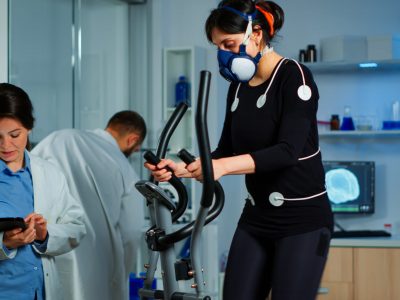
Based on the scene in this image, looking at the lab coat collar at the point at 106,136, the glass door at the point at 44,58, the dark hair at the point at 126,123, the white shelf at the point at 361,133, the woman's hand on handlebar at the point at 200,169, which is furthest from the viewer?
the white shelf at the point at 361,133

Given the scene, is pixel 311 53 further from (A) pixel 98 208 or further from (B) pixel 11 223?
(B) pixel 11 223

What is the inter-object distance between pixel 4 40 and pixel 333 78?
2.29 m

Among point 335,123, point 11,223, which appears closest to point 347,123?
point 335,123

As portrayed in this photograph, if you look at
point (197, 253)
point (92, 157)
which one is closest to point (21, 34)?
point (92, 157)

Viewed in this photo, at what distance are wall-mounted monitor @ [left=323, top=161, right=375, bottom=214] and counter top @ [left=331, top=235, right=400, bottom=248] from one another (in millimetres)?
362

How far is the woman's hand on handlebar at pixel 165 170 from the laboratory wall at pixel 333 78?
3.00 m

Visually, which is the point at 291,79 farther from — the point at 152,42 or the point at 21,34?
the point at 152,42

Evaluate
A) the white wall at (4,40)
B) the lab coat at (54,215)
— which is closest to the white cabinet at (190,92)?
the white wall at (4,40)

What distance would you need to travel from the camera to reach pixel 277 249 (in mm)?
2072

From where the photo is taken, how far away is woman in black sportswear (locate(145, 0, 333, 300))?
2.02 metres

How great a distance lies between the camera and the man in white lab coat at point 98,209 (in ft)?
11.8

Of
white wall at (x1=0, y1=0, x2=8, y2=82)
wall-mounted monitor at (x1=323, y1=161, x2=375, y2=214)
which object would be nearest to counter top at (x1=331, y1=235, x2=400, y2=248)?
wall-mounted monitor at (x1=323, y1=161, x2=375, y2=214)

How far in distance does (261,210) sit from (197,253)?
13.7 inches

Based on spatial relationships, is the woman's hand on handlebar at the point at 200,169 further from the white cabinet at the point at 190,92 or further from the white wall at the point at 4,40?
the white cabinet at the point at 190,92
